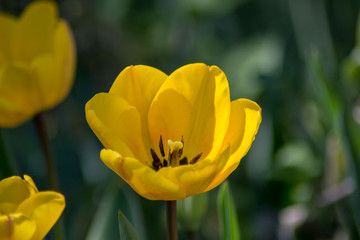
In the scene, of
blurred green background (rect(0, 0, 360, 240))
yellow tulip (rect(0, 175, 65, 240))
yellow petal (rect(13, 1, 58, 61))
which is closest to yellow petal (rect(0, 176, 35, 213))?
yellow tulip (rect(0, 175, 65, 240))

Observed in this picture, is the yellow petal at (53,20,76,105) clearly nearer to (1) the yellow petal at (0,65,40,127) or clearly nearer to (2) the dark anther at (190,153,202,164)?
(1) the yellow petal at (0,65,40,127)

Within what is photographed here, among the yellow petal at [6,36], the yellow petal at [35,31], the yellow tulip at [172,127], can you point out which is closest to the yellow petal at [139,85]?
the yellow tulip at [172,127]

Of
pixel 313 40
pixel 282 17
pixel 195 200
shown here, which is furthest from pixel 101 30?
pixel 195 200

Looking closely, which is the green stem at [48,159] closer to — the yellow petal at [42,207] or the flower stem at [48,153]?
the flower stem at [48,153]

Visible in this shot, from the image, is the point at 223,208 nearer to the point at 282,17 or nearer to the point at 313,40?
the point at 313,40

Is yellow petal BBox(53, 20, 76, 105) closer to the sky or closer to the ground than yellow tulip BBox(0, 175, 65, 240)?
closer to the sky

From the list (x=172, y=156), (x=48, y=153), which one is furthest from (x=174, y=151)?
(x=48, y=153)
